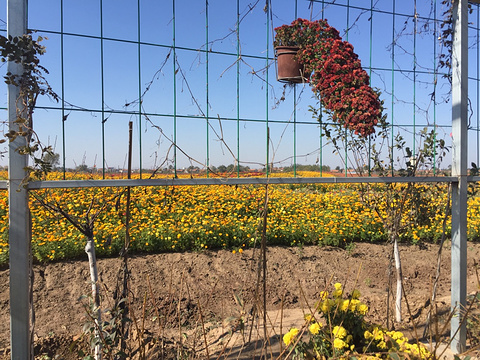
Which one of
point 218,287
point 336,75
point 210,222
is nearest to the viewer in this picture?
point 336,75

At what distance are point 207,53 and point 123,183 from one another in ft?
3.17

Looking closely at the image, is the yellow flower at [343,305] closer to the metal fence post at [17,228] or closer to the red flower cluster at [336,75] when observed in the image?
the red flower cluster at [336,75]

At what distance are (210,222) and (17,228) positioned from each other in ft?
11.9

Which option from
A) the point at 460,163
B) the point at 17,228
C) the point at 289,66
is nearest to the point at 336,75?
the point at 289,66

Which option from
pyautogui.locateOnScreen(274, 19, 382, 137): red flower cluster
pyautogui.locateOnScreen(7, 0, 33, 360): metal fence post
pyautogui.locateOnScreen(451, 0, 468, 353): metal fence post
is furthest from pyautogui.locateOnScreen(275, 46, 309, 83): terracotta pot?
pyautogui.locateOnScreen(7, 0, 33, 360): metal fence post

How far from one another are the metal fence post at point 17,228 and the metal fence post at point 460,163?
2526mm

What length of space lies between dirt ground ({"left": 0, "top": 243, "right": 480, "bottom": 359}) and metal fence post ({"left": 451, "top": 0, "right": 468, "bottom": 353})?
1.78 ft

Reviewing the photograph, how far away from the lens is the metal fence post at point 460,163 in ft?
8.16

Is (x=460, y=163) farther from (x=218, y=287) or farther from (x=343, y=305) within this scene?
(x=218, y=287)

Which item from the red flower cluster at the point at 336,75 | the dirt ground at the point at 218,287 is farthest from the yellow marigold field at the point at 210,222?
the red flower cluster at the point at 336,75

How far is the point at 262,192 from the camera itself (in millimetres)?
6324

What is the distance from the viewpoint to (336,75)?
8.84 ft

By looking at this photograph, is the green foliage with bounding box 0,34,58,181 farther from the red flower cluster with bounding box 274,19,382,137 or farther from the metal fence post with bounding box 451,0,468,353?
the metal fence post with bounding box 451,0,468,353

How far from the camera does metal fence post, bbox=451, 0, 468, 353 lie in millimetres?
2489
